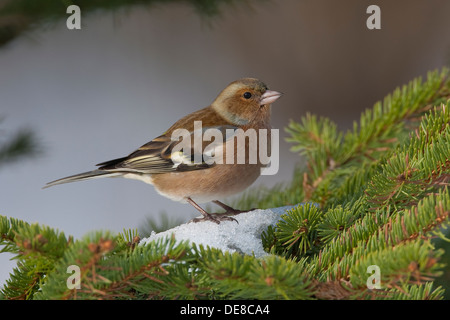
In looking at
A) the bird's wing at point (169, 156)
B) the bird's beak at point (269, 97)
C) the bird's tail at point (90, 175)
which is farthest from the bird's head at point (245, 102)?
the bird's tail at point (90, 175)

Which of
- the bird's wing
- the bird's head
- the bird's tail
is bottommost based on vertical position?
the bird's tail

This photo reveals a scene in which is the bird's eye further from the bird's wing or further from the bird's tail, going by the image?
the bird's tail

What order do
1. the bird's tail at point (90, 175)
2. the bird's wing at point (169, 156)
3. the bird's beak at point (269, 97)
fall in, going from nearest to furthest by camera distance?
the bird's tail at point (90, 175) < the bird's wing at point (169, 156) < the bird's beak at point (269, 97)

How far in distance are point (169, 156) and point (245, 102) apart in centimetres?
39

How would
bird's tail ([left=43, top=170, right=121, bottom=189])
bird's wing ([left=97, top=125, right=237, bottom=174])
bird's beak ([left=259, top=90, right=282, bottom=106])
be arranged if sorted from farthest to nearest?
bird's beak ([left=259, top=90, right=282, bottom=106])
bird's wing ([left=97, top=125, right=237, bottom=174])
bird's tail ([left=43, top=170, right=121, bottom=189])

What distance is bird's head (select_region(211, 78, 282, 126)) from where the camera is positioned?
1.96 meters

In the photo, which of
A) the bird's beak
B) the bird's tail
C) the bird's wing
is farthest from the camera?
the bird's beak

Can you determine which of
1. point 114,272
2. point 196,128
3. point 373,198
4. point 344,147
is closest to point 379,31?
point 344,147

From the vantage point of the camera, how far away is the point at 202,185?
172cm

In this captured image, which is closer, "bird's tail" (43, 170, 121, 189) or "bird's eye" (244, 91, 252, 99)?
"bird's tail" (43, 170, 121, 189)

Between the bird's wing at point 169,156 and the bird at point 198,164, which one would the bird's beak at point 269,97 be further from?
the bird's wing at point 169,156

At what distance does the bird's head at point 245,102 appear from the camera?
1960 mm

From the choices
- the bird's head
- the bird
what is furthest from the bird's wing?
the bird's head
